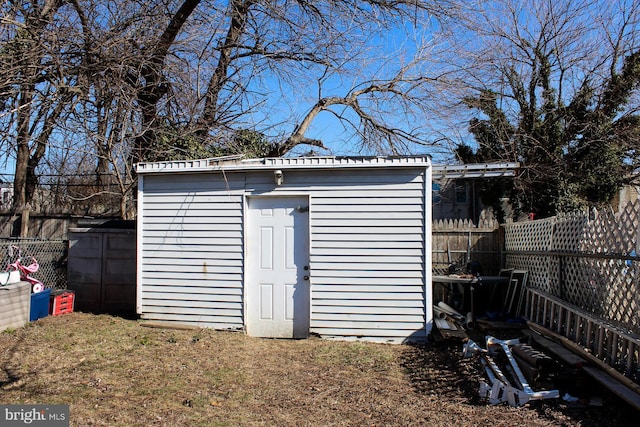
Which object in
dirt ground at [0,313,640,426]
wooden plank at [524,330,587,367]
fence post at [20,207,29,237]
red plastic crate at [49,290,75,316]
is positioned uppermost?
fence post at [20,207,29,237]

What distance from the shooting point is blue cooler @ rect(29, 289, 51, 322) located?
280 inches

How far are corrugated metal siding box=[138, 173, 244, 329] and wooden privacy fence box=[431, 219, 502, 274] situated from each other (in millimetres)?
4542

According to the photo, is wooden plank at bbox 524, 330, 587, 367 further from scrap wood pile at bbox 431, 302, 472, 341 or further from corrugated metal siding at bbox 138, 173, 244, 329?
corrugated metal siding at bbox 138, 173, 244, 329

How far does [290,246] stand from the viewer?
6.80 meters

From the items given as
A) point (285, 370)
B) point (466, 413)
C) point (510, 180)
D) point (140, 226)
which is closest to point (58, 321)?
point (140, 226)

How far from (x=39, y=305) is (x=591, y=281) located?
25.2 feet

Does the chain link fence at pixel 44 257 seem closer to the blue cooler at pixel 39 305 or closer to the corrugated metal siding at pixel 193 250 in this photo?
the blue cooler at pixel 39 305

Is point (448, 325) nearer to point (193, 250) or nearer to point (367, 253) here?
point (367, 253)

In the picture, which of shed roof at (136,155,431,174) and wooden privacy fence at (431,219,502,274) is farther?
wooden privacy fence at (431,219,502,274)

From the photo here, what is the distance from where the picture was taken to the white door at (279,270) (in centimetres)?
676

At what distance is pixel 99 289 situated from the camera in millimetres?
8344

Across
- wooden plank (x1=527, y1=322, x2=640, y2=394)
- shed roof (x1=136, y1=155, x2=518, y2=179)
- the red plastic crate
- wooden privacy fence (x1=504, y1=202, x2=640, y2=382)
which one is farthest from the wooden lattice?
the red plastic crate

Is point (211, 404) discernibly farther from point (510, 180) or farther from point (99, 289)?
point (510, 180)

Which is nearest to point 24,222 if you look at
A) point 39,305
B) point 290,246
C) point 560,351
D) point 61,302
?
point 61,302
